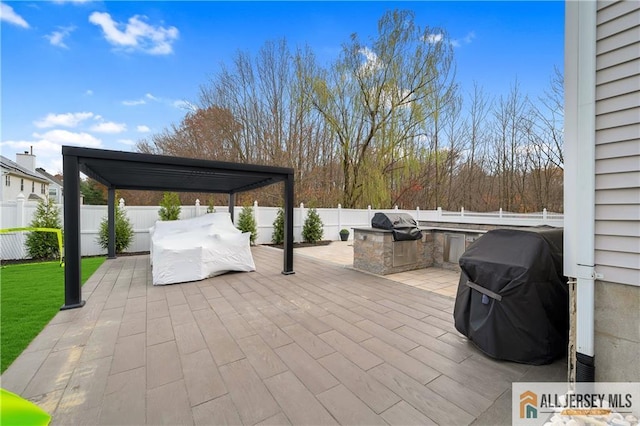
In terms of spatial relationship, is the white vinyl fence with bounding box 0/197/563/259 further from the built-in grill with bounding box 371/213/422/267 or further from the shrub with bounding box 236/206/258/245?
the built-in grill with bounding box 371/213/422/267

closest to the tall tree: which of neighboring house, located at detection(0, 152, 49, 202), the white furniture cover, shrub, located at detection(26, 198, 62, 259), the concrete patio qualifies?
the white furniture cover

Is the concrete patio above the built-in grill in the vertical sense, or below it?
below

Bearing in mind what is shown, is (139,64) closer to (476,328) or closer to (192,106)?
(192,106)

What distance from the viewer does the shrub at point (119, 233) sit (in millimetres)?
7578

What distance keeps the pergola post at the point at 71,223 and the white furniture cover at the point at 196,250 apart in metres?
1.19

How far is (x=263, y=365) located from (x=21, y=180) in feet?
79.9

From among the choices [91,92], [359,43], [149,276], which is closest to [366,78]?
[359,43]

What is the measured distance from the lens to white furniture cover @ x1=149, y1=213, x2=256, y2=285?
4656mm

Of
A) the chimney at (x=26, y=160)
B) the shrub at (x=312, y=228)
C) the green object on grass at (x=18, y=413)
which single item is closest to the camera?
the green object on grass at (x=18, y=413)

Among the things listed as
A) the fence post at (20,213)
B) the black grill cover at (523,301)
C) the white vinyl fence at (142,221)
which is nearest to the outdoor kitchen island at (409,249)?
the white vinyl fence at (142,221)

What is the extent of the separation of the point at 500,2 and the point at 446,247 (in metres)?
6.36

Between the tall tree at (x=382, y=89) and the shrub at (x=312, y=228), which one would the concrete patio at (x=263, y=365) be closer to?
the shrub at (x=312, y=228)

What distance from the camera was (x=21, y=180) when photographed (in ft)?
56.0

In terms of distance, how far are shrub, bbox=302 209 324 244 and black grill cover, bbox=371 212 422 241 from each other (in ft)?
16.0
